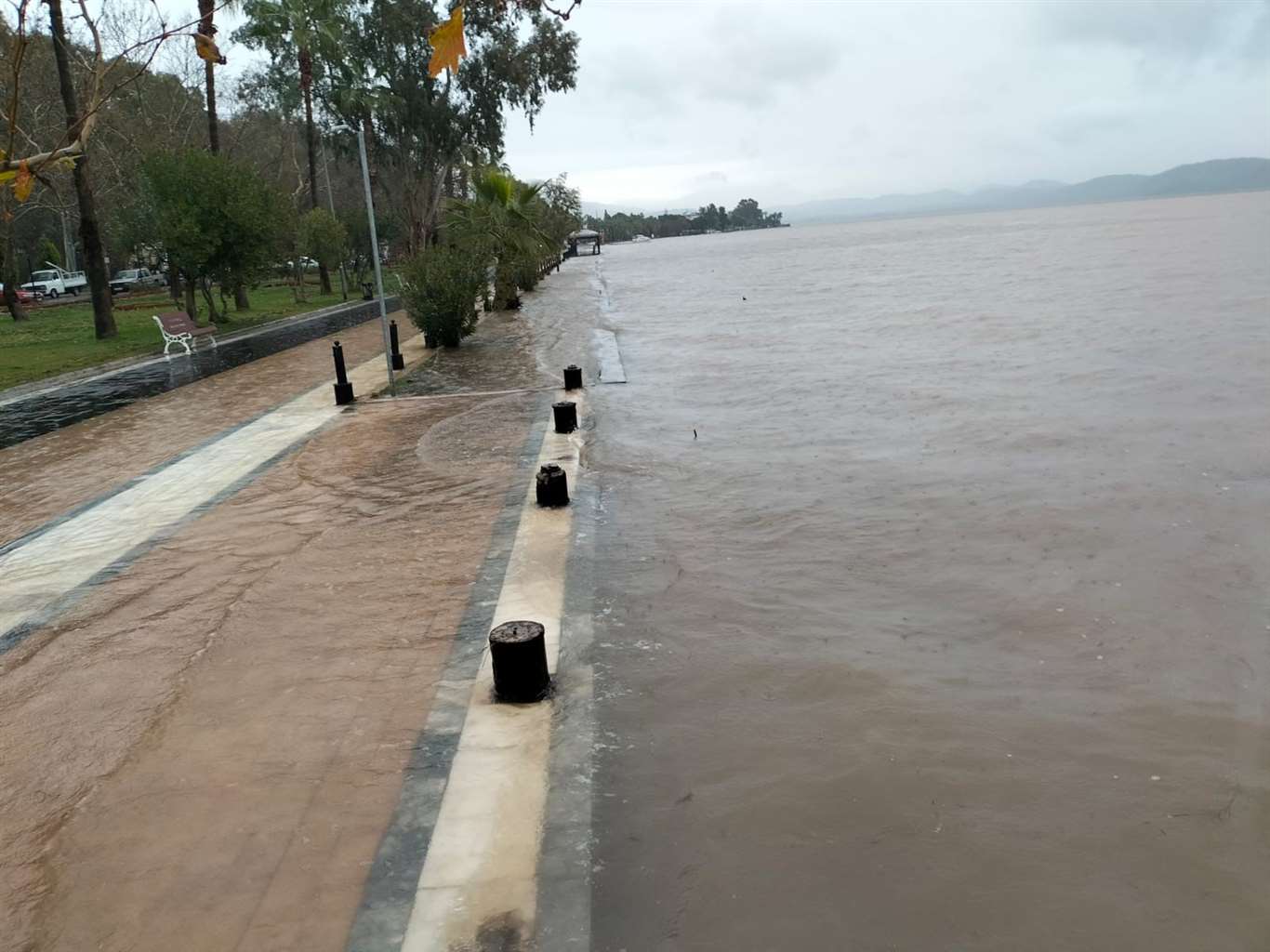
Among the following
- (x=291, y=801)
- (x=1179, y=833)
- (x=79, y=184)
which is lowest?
(x=1179, y=833)

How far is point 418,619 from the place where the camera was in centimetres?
563

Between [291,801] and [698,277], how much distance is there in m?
51.1

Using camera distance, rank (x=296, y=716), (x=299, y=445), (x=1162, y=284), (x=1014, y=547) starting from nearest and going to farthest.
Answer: (x=296, y=716)
(x=1014, y=547)
(x=299, y=445)
(x=1162, y=284)

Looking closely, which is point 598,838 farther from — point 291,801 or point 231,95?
point 231,95

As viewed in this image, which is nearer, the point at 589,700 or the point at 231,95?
the point at 589,700

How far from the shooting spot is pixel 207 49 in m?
2.13

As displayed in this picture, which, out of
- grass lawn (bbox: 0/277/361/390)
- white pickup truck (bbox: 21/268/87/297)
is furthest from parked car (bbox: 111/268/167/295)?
grass lawn (bbox: 0/277/361/390)

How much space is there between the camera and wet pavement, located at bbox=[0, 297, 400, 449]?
1334 centimetres

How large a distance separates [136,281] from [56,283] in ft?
22.1

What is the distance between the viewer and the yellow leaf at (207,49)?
2.07 metres

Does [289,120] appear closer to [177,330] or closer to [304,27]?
[304,27]

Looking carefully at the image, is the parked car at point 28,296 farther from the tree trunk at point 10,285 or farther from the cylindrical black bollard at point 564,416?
the cylindrical black bollard at point 564,416

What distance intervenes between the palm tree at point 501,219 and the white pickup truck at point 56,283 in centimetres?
3042

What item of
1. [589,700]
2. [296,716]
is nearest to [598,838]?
[589,700]
